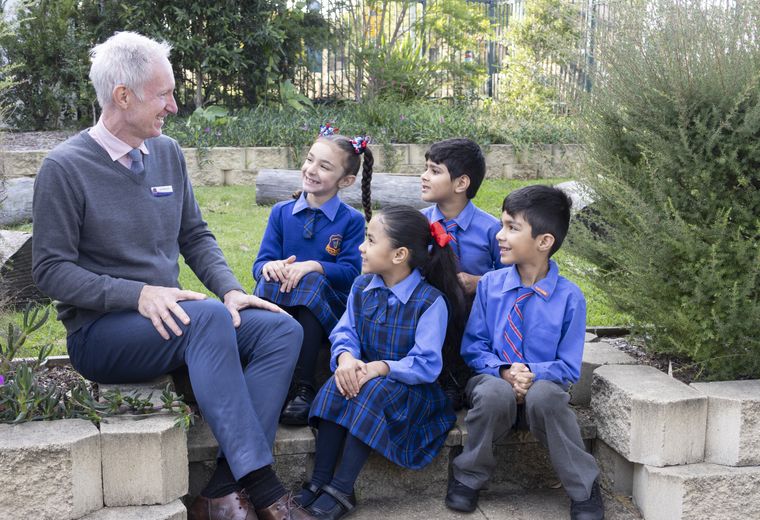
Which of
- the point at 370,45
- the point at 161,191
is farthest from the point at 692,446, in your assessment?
the point at 370,45

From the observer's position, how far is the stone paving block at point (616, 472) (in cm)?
324

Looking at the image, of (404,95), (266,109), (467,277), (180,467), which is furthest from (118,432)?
(404,95)

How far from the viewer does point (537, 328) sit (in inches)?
126

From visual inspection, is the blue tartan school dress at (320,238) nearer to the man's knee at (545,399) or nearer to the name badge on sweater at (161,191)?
the name badge on sweater at (161,191)

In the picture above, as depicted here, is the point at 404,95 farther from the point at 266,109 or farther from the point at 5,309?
the point at 5,309

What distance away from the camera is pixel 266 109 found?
1059 centimetres

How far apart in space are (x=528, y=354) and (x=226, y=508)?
3.95 ft

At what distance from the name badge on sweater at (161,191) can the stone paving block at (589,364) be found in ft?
5.80

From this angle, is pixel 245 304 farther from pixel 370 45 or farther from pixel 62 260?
pixel 370 45

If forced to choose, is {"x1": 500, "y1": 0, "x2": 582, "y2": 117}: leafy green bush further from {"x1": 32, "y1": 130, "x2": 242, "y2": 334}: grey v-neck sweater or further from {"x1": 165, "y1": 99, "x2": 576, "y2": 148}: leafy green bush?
{"x1": 32, "y1": 130, "x2": 242, "y2": 334}: grey v-neck sweater

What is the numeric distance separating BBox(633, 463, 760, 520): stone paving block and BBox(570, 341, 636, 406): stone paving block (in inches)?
21.8

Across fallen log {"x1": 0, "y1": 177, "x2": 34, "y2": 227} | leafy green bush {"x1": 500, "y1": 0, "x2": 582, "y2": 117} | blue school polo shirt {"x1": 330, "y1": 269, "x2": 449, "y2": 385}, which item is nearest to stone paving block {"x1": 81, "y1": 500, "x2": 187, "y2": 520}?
blue school polo shirt {"x1": 330, "y1": 269, "x2": 449, "y2": 385}

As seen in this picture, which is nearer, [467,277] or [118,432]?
[118,432]

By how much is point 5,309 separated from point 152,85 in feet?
6.20
